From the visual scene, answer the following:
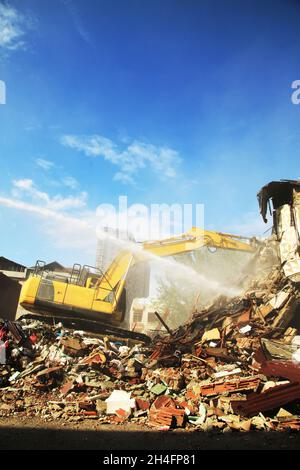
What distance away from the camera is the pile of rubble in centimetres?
549

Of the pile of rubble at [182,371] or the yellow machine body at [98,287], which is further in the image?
the yellow machine body at [98,287]

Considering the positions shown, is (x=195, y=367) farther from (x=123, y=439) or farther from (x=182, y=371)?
(x=123, y=439)

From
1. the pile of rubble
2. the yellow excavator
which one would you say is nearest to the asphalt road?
the pile of rubble

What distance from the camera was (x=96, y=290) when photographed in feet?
40.8

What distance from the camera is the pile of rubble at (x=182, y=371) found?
5492 millimetres

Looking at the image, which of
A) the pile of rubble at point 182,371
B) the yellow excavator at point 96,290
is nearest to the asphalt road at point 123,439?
the pile of rubble at point 182,371

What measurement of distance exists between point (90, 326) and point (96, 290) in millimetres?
1478

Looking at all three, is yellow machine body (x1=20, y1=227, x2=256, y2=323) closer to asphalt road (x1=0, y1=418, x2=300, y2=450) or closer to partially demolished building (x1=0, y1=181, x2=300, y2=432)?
partially demolished building (x1=0, y1=181, x2=300, y2=432)

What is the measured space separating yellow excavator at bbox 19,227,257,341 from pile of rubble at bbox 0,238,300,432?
0.72 meters

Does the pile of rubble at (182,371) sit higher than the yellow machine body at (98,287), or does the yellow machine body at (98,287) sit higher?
the yellow machine body at (98,287)

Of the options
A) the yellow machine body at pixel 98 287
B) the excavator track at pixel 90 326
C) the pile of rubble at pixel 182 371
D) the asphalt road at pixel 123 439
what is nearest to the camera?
the asphalt road at pixel 123 439

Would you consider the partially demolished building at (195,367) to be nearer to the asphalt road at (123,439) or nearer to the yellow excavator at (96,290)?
the asphalt road at (123,439)
